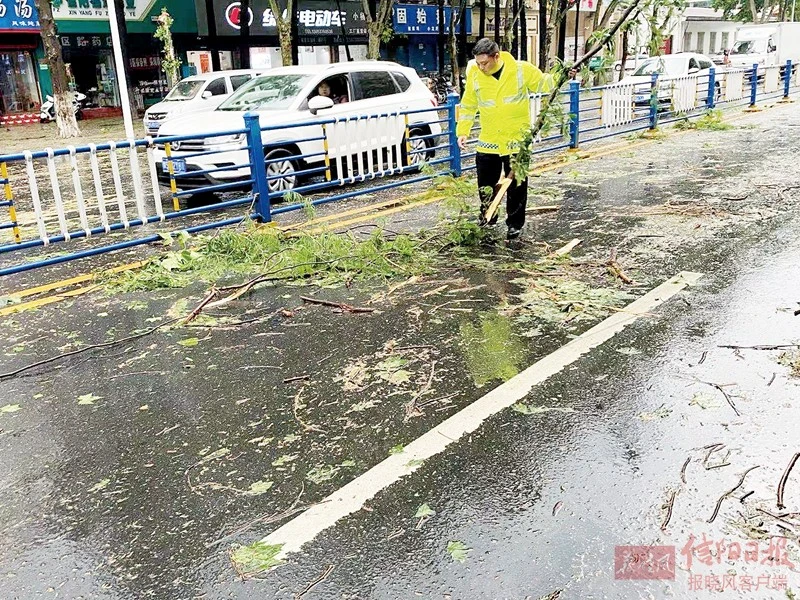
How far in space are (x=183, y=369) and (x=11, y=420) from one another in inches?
38.1

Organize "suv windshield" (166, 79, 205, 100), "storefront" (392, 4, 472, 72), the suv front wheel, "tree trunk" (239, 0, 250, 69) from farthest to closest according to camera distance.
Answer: "storefront" (392, 4, 472, 72) → "tree trunk" (239, 0, 250, 69) → "suv windshield" (166, 79, 205, 100) → the suv front wheel

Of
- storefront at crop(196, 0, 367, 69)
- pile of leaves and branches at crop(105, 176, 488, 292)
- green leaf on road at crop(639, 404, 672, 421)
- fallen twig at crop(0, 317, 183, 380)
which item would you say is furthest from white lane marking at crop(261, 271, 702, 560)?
storefront at crop(196, 0, 367, 69)

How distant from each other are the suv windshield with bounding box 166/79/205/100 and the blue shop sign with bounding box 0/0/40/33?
326 inches

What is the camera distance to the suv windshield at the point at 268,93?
10.3 meters

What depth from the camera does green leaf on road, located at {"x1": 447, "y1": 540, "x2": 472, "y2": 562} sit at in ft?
8.65

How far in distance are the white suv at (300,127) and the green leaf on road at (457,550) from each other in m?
6.57

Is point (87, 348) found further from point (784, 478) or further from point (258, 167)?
point (784, 478)

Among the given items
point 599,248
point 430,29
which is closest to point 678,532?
point 599,248

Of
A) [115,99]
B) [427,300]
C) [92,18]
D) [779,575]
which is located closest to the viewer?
[779,575]

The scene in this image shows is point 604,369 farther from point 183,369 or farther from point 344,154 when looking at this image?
point 344,154

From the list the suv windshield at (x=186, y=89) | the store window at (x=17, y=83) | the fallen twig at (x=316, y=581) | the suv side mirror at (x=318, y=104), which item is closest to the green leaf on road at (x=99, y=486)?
the fallen twig at (x=316, y=581)

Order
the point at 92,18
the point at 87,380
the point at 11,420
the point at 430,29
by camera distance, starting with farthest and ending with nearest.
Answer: the point at 430,29, the point at 92,18, the point at 87,380, the point at 11,420

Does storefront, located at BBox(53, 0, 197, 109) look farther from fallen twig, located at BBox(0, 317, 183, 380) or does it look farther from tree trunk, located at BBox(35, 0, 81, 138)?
fallen twig, located at BBox(0, 317, 183, 380)

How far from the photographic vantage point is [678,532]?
2.71 m
